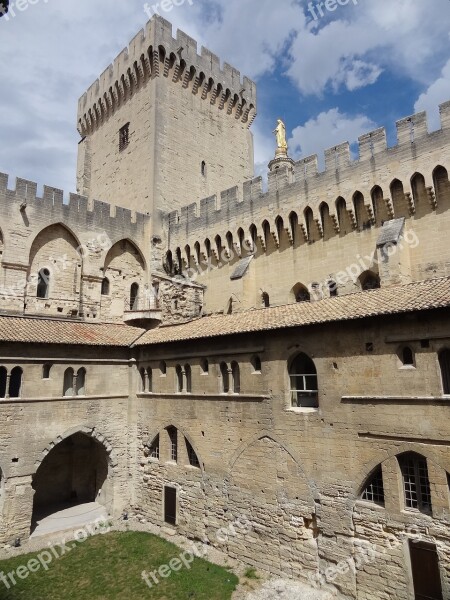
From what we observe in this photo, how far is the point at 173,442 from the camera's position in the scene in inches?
674

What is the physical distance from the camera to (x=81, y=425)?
17.3 m

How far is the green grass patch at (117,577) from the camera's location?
1215 cm

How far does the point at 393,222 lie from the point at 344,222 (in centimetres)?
218

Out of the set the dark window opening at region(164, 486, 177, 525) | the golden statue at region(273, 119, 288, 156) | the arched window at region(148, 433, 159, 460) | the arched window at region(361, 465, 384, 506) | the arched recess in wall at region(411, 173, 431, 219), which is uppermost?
the golden statue at region(273, 119, 288, 156)

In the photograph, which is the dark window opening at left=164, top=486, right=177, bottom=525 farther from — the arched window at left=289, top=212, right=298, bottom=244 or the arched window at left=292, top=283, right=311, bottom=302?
the arched window at left=289, top=212, right=298, bottom=244

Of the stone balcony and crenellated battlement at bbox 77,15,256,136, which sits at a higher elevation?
crenellated battlement at bbox 77,15,256,136

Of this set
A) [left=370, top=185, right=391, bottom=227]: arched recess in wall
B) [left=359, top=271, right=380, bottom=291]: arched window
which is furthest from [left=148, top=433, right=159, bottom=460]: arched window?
[left=370, top=185, right=391, bottom=227]: arched recess in wall

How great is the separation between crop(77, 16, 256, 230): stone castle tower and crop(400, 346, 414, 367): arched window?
60.9 ft

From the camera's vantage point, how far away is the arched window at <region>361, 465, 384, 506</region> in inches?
447

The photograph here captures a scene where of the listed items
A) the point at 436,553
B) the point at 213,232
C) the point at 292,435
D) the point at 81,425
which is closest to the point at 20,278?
the point at 81,425

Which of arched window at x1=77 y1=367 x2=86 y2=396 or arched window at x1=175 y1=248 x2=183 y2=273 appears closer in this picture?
arched window at x1=77 y1=367 x2=86 y2=396

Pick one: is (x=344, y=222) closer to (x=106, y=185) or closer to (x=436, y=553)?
(x=436, y=553)

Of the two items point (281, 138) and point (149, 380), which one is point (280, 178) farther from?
point (149, 380)

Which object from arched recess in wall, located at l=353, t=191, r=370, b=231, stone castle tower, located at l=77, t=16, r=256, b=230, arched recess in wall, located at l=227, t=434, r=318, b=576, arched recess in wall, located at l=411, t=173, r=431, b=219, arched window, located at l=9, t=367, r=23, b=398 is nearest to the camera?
arched recess in wall, located at l=227, t=434, r=318, b=576
